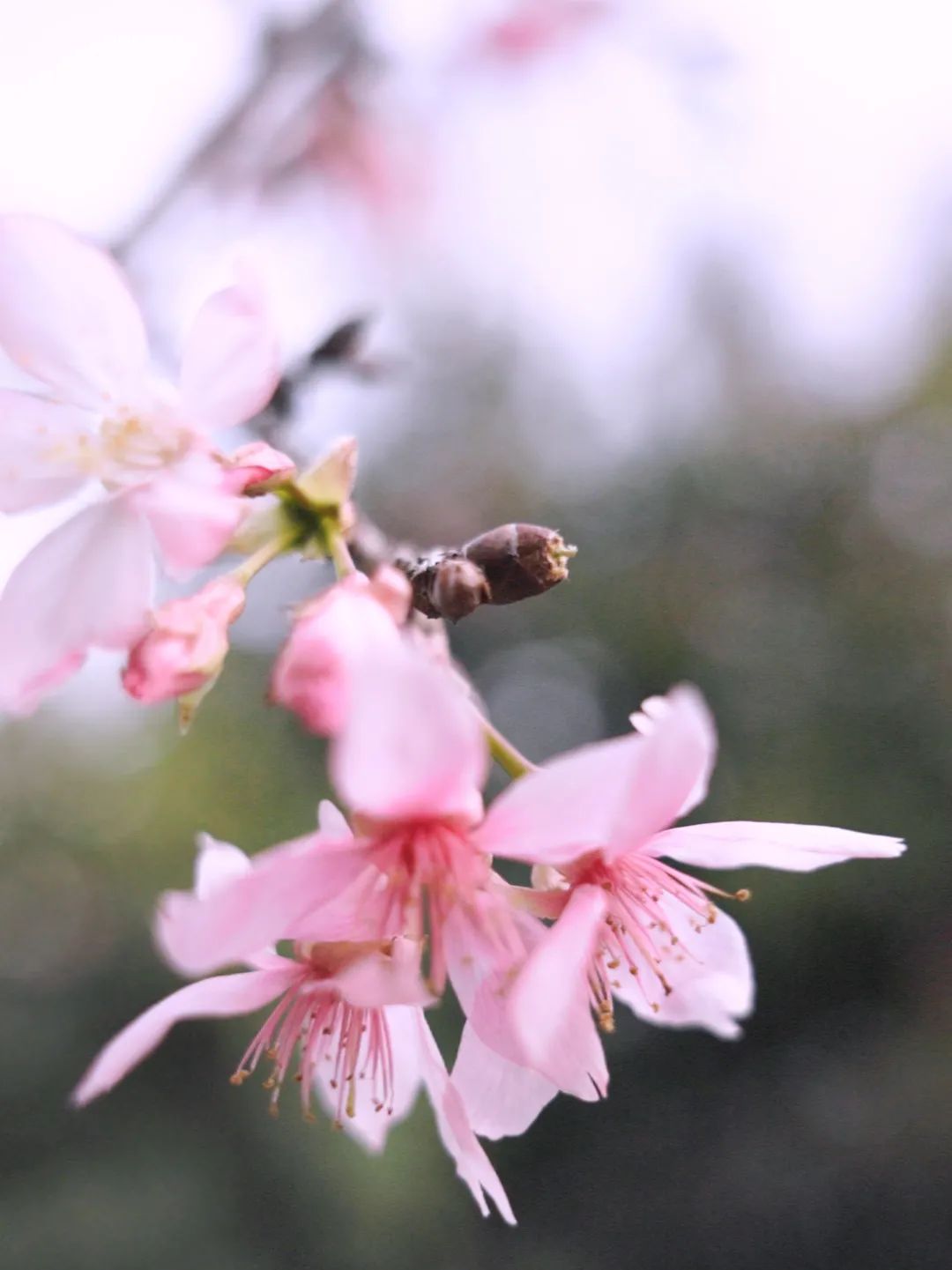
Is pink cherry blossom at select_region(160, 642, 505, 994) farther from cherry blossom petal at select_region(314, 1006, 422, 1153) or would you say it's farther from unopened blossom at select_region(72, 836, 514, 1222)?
cherry blossom petal at select_region(314, 1006, 422, 1153)

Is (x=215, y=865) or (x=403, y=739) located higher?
(x=403, y=739)

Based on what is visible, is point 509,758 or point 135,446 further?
point 135,446

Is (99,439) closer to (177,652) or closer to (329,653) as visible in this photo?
(177,652)

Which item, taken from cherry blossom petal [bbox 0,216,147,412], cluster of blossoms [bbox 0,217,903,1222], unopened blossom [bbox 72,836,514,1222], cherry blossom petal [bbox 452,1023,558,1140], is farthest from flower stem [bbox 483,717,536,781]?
cherry blossom petal [bbox 0,216,147,412]

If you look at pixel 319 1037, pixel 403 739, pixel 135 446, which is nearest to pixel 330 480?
pixel 135 446

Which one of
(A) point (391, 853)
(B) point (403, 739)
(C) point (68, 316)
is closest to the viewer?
(B) point (403, 739)

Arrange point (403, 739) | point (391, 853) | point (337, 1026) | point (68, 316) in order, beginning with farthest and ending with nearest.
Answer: point (337, 1026) < point (68, 316) < point (391, 853) < point (403, 739)

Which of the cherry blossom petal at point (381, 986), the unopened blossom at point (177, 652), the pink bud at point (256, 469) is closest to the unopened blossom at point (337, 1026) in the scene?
the cherry blossom petal at point (381, 986)
